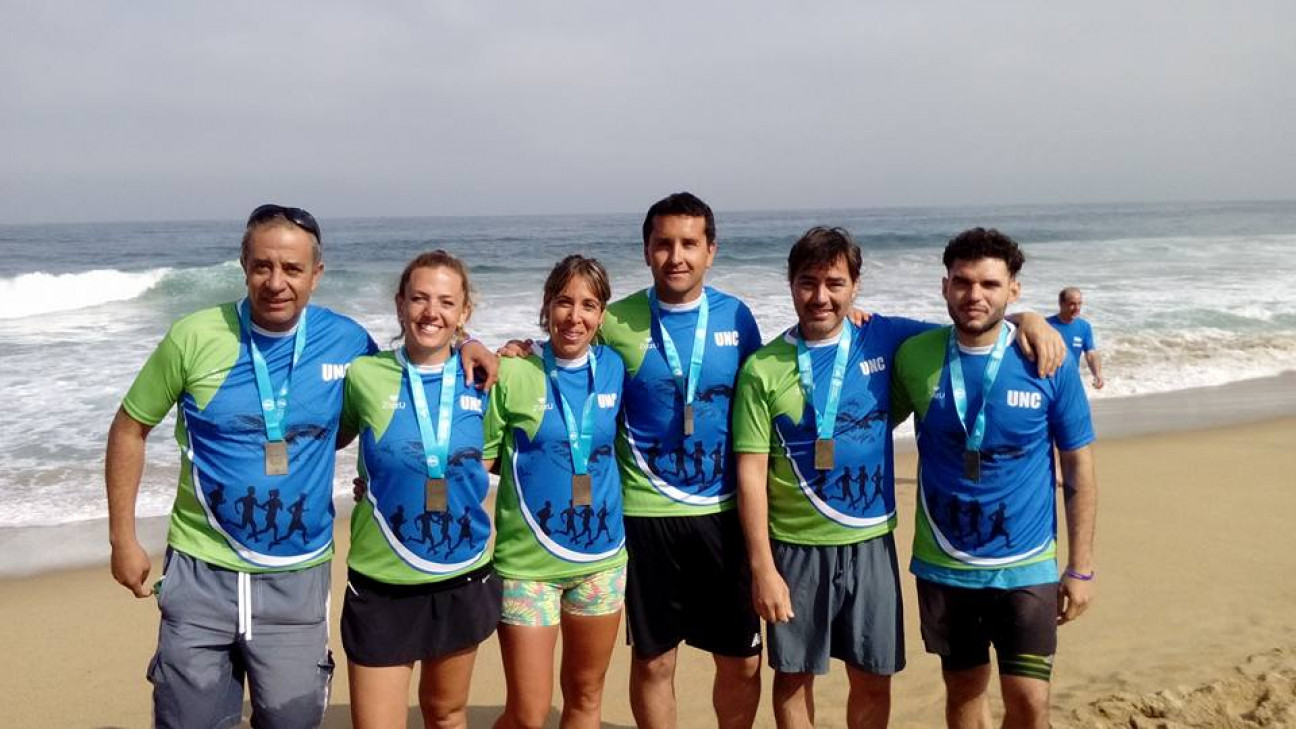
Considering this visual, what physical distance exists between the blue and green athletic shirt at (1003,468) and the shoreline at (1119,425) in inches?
185

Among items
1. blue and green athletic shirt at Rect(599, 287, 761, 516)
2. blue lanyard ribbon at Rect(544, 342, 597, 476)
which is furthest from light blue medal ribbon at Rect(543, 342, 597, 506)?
blue and green athletic shirt at Rect(599, 287, 761, 516)

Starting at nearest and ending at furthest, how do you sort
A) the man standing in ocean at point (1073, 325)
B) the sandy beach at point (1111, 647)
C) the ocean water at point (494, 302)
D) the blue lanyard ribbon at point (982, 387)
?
the blue lanyard ribbon at point (982, 387) → the sandy beach at point (1111, 647) → the ocean water at point (494, 302) → the man standing in ocean at point (1073, 325)

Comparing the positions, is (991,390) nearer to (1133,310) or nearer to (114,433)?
(114,433)

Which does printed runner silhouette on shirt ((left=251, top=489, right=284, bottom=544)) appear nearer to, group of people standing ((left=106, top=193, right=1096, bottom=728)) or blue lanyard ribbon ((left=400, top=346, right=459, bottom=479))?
group of people standing ((left=106, top=193, right=1096, bottom=728))

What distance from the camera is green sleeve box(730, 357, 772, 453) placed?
349 cm

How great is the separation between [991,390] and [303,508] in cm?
232

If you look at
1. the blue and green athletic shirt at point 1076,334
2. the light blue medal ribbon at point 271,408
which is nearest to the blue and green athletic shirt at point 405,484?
the light blue medal ribbon at point 271,408

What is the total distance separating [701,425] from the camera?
361 centimetres

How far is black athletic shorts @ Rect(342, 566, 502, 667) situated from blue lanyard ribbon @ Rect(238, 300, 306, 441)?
562 mm

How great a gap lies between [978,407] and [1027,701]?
1028mm

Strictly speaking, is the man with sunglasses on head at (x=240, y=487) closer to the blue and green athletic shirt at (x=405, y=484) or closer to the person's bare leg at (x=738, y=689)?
the blue and green athletic shirt at (x=405, y=484)

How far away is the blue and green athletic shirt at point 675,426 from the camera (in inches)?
142

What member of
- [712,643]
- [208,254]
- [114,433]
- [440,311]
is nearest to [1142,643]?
[712,643]

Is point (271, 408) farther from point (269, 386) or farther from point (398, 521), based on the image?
point (398, 521)
